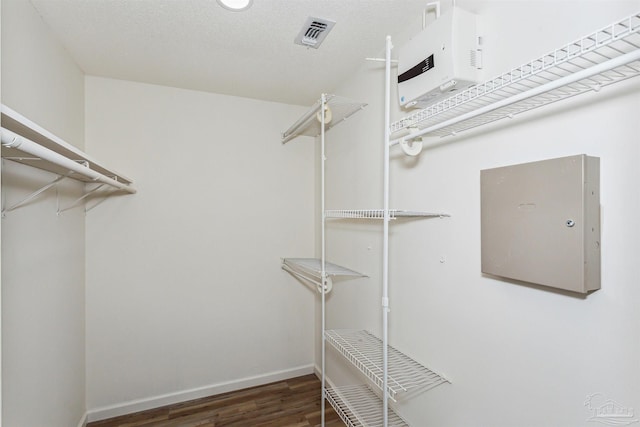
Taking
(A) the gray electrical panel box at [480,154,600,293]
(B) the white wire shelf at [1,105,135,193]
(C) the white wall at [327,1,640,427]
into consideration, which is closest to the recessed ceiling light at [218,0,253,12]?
(C) the white wall at [327,1,640,427]

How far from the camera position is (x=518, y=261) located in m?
1.00

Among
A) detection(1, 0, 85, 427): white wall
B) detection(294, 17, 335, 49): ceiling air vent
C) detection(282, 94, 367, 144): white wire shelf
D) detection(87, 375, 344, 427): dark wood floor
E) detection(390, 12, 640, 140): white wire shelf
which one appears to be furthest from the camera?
detection(87, 375, 344, 427): dark wood floor

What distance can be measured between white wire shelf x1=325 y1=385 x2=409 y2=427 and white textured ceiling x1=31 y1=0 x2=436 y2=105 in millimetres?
1992

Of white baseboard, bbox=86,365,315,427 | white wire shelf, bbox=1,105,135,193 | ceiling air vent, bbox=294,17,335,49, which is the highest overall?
ceiling air vent, bbox=294,17,335,49

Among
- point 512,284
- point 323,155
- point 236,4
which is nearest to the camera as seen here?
point 512,284

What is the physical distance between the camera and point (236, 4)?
4.67 ft

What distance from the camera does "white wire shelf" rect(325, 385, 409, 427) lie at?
159cm

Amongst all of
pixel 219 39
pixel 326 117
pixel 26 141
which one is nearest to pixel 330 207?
pixel 326 117

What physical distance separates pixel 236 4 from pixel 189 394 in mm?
2627

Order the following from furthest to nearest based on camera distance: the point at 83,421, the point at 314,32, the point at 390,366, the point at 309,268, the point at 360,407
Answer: the point at 309,268 → the point at 83,421 → the point at 360,407 → the point at 314,32 → the point at 390,366

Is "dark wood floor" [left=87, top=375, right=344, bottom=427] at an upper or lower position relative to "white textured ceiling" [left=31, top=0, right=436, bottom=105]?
lower

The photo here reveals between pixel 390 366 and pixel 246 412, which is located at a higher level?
pixel 390 366

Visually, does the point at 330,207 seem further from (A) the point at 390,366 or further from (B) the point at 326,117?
(A) the point at 390,366

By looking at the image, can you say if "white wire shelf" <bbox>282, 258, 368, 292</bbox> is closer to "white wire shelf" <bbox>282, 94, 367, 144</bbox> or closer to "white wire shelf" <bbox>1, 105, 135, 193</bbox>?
"white wire shelf" <bbox>282, 94, 367, 144</bbox>
